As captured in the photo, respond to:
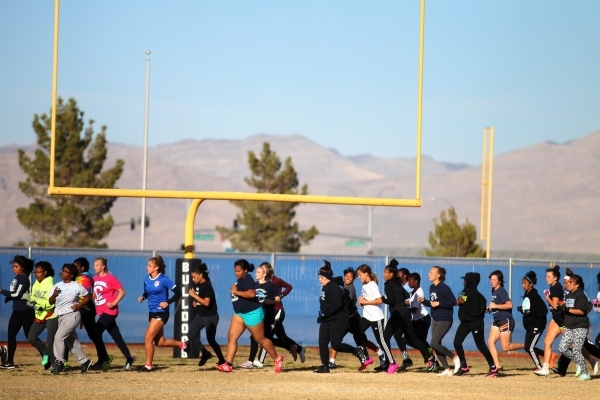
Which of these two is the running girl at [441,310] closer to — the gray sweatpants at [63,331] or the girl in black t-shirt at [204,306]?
the girl in black t-shirt at [204,306]

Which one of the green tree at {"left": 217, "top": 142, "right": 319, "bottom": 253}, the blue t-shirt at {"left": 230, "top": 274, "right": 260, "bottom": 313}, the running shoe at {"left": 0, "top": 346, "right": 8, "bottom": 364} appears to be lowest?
the running shoe at {"left": 0, "top": 346, "right": 8, "bottom": 364}

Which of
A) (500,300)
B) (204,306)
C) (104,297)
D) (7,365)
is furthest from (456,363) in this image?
(7,365)

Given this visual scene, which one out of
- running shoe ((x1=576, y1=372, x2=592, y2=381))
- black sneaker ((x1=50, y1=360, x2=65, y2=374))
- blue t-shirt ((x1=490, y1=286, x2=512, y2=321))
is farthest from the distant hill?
black sneaker ((x1=50, y1=360, x2=65, y2=374))

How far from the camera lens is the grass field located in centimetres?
1313

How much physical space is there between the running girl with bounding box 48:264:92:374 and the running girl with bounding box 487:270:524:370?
660cm

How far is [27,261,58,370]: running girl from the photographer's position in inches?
627

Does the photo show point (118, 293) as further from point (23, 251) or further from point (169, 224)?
point (169, 224)

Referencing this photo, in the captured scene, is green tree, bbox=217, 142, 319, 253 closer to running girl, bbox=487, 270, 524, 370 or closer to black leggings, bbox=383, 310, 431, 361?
black leggings, bbox=383, 310, 431, 361

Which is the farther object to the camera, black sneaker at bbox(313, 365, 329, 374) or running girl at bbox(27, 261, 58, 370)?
black sneaker at bbox(313, 365, 329, 374)

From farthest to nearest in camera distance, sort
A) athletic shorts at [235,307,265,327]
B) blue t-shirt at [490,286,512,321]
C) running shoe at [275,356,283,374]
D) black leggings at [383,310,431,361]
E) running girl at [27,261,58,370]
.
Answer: black leggings at [383,310,431,361] → blue t-shirt at [490,286,512,321] → running shoe at [275,356,283,374] → athletic shorts at [235,307,265,327] → running girl at [27,261,58,370]

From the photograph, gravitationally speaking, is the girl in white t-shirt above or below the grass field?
above

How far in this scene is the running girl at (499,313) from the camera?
55.4 ft

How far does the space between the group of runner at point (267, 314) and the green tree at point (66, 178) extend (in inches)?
1486

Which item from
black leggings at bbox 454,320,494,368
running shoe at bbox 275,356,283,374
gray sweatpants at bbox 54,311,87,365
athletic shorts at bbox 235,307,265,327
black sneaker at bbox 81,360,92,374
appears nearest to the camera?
gray sweatpants at bbox 54,311,87,365
